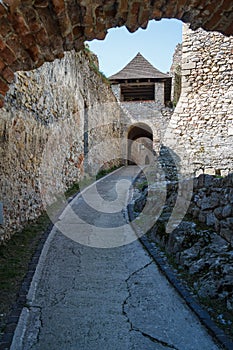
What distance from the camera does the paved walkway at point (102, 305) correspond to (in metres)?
2.65

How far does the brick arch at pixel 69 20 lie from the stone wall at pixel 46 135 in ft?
7.74

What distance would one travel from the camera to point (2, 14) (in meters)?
1.93

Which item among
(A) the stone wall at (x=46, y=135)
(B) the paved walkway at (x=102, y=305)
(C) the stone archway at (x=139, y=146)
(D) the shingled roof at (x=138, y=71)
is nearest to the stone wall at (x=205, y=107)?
(A) the stone wall at (x=46, y=135)

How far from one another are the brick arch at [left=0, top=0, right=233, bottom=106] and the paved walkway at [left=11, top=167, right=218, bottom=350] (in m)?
2.02

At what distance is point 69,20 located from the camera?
2215mm

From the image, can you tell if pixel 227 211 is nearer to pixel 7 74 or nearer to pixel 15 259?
pixel 15 259

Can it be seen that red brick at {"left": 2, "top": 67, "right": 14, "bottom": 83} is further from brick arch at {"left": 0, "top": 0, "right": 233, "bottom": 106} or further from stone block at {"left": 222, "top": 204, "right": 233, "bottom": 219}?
stone block at {"left": 222, "top": 204, "right": 233, "bottom": 219}

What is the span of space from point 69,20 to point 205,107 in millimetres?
6781

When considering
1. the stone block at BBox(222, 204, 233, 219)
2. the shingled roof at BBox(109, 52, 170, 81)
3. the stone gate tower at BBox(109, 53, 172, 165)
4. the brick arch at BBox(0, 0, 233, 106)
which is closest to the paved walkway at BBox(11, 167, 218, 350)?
the stone block at BBox(222, 204, 233, 219)

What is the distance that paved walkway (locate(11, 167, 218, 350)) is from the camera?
2646mm

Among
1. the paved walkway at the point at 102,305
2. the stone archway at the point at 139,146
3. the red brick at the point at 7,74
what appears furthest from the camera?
the stone archway at the point at 139,146

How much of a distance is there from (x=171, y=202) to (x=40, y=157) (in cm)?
281

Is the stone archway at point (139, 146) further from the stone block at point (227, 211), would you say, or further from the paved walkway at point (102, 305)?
the stone block at point (227, 211)

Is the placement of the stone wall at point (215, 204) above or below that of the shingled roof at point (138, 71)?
below
